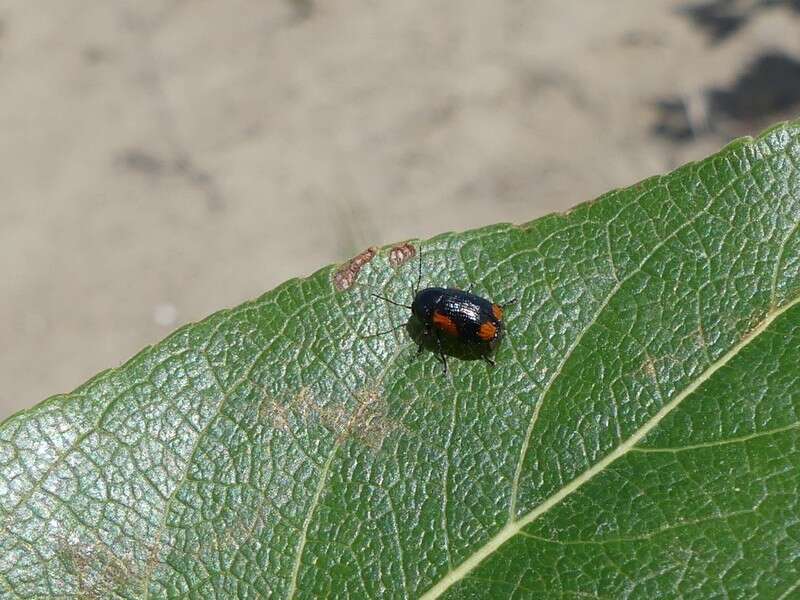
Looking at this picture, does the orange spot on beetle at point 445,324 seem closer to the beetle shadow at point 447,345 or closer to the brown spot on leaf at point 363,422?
the beetle shadow at point 447,345

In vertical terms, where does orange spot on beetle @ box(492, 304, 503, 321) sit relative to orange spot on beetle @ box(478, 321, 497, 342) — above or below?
above

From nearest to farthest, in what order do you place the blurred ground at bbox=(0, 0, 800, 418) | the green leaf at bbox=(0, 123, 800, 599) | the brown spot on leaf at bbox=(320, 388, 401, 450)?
the green leaf at bbox=(0, 123, 800, 599)
the brown spot on leaf at bbox=(320, 388, 401, 450)
the blurred ground at bbox=(0, 0, 800, 418)

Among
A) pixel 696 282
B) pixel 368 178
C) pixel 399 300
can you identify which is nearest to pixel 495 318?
pixel 399 300

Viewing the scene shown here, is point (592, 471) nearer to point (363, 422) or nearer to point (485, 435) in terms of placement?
point (485, 435)

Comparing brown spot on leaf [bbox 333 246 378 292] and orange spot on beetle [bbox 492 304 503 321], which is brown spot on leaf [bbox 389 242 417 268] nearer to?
brown spot on leaf [bbox 333 246 378 292]

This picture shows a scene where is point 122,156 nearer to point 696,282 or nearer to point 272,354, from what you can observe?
point 272,354

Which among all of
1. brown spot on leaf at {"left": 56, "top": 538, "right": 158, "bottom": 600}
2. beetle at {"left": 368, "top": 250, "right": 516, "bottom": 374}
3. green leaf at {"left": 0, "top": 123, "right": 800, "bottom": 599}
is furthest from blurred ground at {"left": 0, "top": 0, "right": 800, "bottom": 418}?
brown spot on leaf at {"left": 56, "top": 538, "right": 158, "bottom": 600}

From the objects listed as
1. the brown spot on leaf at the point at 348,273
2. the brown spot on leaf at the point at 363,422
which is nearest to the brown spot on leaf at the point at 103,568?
the brown spot on leaf at the point at 363,422
